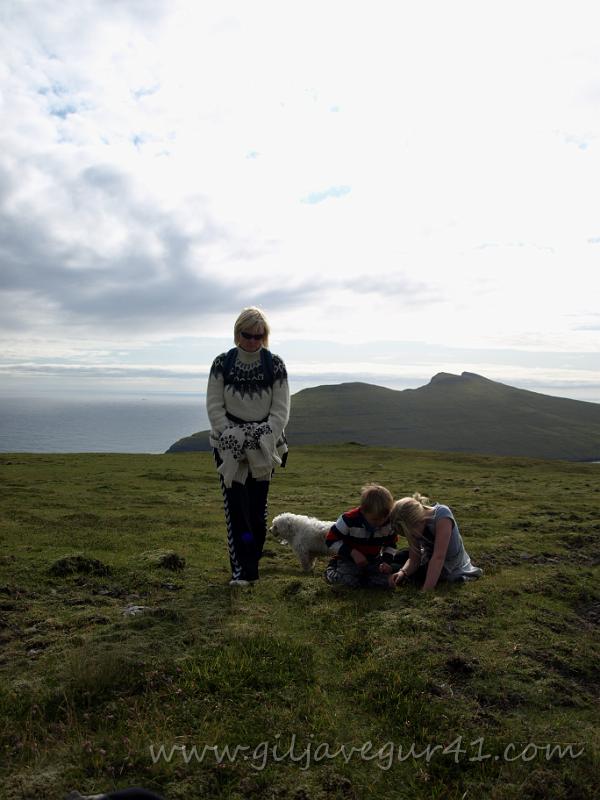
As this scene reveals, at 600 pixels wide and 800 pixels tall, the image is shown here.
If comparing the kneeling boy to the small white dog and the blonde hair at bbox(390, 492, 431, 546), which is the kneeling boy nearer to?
the blonde hair at bbox(390, 492, 431, 546)

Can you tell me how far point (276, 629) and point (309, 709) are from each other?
5.80ft

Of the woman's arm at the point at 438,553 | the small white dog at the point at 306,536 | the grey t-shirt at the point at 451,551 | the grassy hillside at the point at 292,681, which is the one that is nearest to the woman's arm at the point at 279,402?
the small white dog at the point at 306,536

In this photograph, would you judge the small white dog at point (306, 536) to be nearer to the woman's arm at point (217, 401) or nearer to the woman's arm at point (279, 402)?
the woman's arm at point (279, 402)

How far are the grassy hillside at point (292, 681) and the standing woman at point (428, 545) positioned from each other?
393 mm

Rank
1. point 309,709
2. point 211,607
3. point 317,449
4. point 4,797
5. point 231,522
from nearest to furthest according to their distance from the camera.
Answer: point 4,797, point 309,709, point 211,607, point 231,522, point 317,449

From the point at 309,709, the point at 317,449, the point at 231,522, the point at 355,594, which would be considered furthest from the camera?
the point at 317,449

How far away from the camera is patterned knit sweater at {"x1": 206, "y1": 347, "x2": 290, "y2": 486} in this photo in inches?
335

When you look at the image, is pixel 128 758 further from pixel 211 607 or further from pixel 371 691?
pixel 211 607

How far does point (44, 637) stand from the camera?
6367 mm

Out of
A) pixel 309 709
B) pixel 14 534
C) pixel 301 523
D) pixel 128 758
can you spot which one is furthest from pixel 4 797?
pixel 14 534

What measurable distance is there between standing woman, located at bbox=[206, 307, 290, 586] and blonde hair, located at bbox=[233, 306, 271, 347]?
0.05 ft

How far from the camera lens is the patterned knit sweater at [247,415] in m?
8.51

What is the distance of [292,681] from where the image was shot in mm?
5332

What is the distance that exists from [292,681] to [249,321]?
4.93 m
